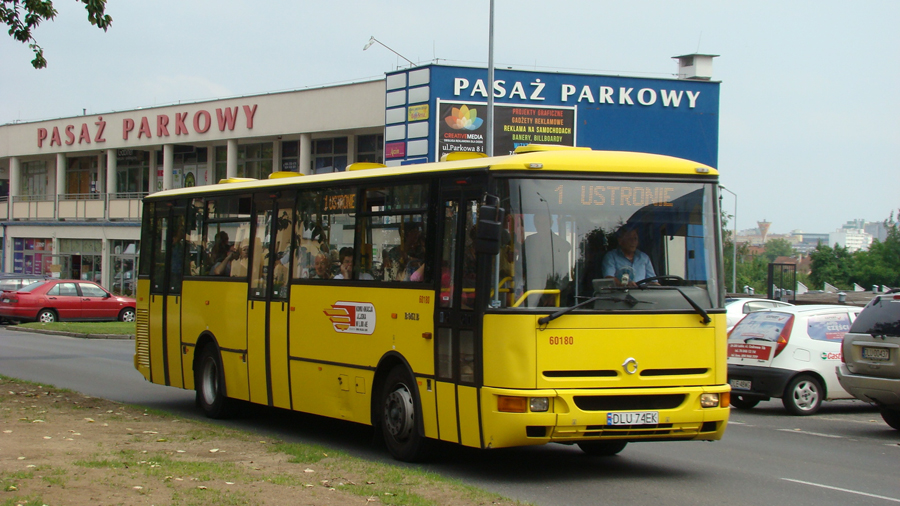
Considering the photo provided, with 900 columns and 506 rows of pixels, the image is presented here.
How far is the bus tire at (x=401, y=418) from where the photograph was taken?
9.80 m

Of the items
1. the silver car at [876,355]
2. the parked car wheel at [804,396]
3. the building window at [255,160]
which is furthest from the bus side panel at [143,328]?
the building window at [255,160]

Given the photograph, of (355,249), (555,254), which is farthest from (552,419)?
(355,249)

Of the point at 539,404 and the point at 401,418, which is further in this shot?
the point at 401,418

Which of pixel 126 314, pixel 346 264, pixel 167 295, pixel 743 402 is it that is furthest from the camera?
pixel 126 314

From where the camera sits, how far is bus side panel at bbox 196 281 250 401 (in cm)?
1303

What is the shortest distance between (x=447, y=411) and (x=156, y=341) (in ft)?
24.1

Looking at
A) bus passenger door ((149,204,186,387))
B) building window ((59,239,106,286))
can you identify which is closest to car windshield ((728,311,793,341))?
bus passenger door ((149,204,186,387))

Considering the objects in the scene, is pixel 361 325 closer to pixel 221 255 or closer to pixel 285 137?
pixel 221 255

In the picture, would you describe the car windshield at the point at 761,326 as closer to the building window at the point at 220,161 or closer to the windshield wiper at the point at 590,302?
the windshield wiper at the point at 590,302

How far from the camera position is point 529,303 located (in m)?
8.75

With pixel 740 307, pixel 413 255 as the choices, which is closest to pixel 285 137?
pixel 740 307

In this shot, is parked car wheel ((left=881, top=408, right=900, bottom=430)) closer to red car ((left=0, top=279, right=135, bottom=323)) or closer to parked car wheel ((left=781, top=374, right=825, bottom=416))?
parked car wheel ((left=781, top=374, right=825, bottom=416))

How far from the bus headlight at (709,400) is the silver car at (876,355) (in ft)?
15.1

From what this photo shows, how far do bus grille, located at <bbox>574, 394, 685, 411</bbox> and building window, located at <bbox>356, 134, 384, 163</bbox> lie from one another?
119 ft
